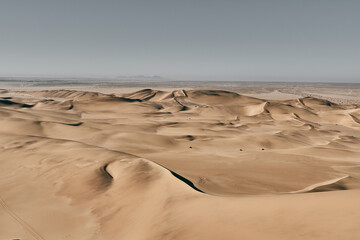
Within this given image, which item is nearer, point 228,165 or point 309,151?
point 228,165

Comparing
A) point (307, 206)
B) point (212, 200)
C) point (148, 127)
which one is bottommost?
point (148, 127)

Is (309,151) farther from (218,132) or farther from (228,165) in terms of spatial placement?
(218,132)

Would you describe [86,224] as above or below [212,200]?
below

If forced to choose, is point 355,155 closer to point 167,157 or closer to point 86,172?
point 167,157

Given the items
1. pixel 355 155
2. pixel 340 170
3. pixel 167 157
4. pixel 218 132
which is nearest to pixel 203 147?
pixel 167 157

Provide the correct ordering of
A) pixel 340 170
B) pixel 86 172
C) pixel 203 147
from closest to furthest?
pixel 86 172 → pixel 340 170 → pixel 203 147

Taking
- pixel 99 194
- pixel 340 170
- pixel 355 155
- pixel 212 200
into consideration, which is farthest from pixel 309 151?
pixel 99 194

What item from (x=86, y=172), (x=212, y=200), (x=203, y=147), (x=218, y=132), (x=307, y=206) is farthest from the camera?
(x=218, y=132)

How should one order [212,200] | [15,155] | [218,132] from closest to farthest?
[212,200]
[15,155]
[218,132]

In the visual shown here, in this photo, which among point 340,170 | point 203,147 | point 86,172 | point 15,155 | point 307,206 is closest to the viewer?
point 307,206
